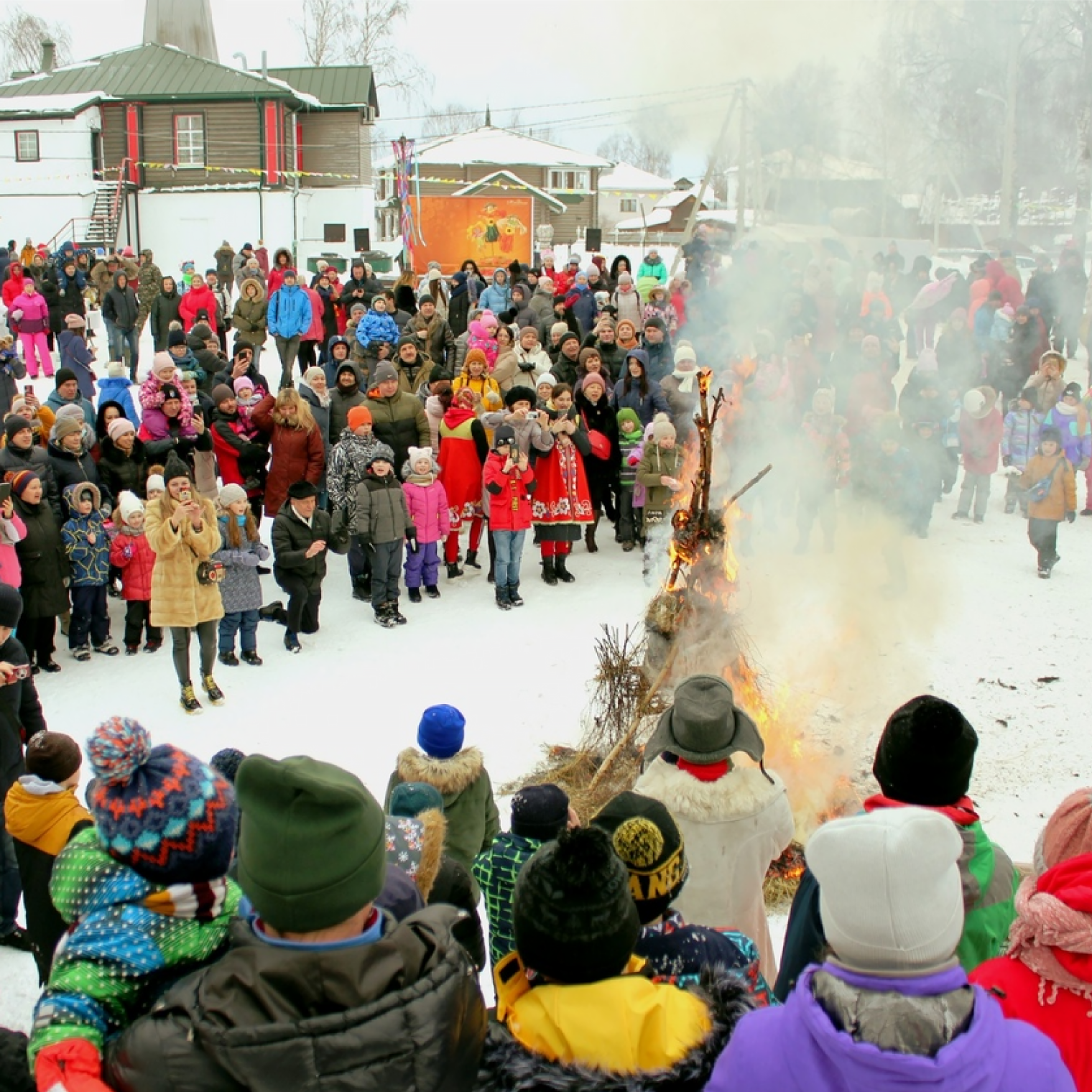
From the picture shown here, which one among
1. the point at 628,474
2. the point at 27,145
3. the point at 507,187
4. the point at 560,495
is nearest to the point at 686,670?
the point at 560,495

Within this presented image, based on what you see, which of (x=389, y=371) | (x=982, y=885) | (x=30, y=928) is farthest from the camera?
(x=389, y=371)

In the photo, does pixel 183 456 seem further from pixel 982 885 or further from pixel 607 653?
pixel 982 885

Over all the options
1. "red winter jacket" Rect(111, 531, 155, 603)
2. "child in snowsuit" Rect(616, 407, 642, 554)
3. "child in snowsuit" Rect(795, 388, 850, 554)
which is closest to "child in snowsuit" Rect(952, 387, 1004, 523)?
"child in snowsuit" Rect(795, 388, 850, 554)

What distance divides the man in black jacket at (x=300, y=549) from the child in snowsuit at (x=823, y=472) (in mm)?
4536

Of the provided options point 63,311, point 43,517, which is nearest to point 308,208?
point 63,311

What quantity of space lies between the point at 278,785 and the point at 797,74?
11.3 metres

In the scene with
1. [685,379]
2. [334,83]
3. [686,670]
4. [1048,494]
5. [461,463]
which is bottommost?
[686,670]

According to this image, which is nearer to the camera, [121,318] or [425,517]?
[425,517]

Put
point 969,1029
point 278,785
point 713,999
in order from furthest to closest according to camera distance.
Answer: point 713,999, point 278,785, point 969,1029

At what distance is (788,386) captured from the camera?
12.2m

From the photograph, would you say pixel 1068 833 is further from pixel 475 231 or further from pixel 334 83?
pixel 334 83

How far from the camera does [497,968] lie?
8.21ft

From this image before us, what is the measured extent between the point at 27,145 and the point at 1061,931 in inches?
1389

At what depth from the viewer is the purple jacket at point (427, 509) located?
9984 millimetres
